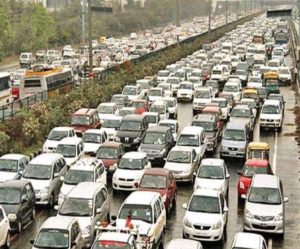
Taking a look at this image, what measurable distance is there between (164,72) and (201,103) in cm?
1538

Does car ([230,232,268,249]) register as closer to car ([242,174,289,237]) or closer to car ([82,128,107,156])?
car ([242,174,289,237])

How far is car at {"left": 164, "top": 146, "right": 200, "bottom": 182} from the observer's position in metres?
27.9

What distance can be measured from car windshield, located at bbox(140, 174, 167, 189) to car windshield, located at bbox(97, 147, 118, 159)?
16.6 feet

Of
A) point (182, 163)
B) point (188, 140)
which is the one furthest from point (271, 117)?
point (182, 163)

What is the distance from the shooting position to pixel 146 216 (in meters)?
19.9

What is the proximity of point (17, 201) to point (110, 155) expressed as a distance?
8013 millimetres

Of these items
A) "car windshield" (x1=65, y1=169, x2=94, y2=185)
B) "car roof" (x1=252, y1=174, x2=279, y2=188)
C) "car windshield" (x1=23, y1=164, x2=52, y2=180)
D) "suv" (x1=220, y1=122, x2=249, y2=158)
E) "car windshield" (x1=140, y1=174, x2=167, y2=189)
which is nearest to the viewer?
"car roof" (x1=252, y1=174, x2=279, y2=188)

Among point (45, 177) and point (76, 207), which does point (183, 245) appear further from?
point (45, 177)

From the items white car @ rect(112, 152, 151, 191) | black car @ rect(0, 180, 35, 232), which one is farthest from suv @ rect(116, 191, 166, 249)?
white car @ rect(112, 152, 151, 191)

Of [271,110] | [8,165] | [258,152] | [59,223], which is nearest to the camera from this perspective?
[59,223]

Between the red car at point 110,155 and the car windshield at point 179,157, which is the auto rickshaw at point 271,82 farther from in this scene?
the car windshield at point 179,157

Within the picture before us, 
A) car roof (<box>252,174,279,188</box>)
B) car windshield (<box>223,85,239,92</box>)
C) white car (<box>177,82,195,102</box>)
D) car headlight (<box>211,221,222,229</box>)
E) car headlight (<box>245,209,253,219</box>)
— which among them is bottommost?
white car (<box>177,82,195,102</box>)

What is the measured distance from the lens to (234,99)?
47875 mm

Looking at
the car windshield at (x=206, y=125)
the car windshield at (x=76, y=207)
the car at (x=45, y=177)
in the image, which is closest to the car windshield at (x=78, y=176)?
the car at (x=45, y=177)
